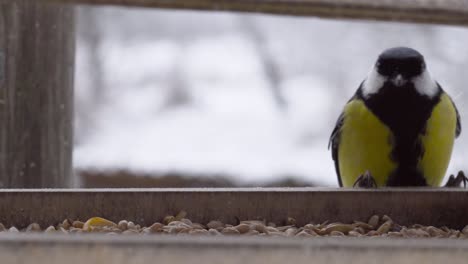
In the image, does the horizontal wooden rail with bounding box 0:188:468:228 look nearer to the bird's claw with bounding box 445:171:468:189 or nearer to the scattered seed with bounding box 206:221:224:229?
the scattered seed with bounding box 206:221:224:229

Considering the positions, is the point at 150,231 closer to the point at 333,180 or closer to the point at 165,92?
the point at 333,180

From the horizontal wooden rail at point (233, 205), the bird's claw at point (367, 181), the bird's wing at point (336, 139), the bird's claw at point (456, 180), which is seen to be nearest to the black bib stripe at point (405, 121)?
the bird's wing at point (336, 139)

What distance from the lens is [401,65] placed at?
3672 millimetres

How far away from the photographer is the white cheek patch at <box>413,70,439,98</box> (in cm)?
361

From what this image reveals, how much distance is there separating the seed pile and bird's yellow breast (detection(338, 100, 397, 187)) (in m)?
0.95

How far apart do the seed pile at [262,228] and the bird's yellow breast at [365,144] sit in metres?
0.95

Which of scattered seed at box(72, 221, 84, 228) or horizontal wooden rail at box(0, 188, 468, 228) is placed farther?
horizontal wooden rail at box(0, 188, 468, 228)

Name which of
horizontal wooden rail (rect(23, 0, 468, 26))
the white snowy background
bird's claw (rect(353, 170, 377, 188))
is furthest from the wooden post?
the white snowy background

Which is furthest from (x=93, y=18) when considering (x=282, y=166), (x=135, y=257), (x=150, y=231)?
(x=135, y=257)

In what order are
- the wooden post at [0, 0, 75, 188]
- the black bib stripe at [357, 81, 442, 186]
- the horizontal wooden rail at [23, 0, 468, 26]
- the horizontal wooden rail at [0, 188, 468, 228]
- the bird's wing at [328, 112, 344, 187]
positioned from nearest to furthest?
the horizontal wooden rail at [0, 188, 468, 228] → the horizontal wooden rail at [23, 0, 468, 26] → the wooden post at [0, 0, 75, 188] → the black bib stripe at [357, 81, 442, 186] → the bird's wing at [328, 112, 344, 187]

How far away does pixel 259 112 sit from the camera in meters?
7.28

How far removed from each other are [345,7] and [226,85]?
501cm

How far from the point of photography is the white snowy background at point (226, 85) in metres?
6.07

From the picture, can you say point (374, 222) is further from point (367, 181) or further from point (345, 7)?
point (345, 7)
